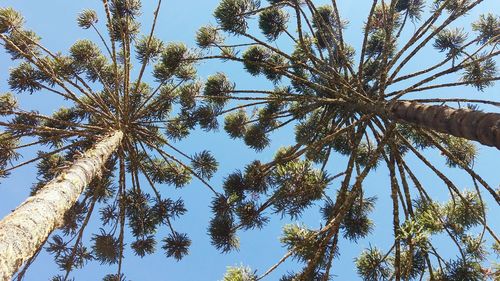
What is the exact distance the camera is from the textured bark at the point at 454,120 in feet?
13.3

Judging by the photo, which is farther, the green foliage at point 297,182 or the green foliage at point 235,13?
the green foliage at point 235,13

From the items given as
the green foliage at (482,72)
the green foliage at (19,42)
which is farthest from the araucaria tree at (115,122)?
the green foliage at (482,72)

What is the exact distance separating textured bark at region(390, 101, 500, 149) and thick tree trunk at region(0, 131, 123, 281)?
3.79 m

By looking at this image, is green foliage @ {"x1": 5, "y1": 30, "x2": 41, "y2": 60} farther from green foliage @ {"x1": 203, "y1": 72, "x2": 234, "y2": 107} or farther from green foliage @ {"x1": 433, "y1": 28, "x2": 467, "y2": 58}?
green foliage @ {"x1": 433, "y1": 28, "x2": 467, "y2": 58}

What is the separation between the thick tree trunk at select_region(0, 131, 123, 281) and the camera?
10.5 feet

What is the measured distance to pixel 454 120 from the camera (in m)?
4.58

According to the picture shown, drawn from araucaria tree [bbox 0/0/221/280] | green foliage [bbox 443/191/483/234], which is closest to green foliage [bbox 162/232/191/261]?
araucaria tree [bbox 0/0/221/280]

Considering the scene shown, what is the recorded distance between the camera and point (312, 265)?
229 inches

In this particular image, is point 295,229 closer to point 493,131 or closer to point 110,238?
point 493,131

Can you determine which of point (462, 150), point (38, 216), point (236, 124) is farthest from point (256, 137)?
point (38, 216)

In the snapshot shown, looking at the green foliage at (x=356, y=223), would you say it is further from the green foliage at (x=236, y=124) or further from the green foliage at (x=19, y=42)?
the green foliage at (x=19, y=42)

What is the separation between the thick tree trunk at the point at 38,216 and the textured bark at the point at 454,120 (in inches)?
149

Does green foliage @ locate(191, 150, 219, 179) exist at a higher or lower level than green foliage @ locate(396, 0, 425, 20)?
lower

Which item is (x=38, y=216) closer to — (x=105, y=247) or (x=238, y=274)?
(x=238, y=274)
